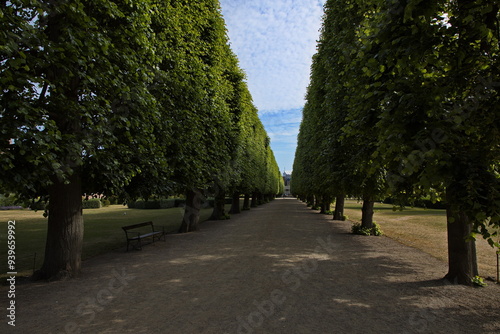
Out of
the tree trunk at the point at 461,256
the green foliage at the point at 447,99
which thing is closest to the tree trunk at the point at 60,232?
the green foliage at the point at 447,99

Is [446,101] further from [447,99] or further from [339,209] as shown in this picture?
[339,209]

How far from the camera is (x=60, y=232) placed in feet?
22.7

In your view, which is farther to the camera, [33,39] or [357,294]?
[357,294]

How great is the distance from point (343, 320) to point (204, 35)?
14.0 m

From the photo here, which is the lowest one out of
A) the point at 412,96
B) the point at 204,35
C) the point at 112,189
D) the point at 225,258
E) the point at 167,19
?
the point at 225,258

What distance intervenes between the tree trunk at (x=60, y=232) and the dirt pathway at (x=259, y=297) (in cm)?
46

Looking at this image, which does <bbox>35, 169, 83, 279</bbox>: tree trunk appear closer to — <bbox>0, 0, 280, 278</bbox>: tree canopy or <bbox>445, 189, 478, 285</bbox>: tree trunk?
<bbox>0, 0, 280, 278</bbox>: tree canopy

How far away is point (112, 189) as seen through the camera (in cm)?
719

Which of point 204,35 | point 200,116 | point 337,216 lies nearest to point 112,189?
point 200,116

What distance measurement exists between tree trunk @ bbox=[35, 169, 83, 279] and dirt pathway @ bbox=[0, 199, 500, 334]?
46 cm

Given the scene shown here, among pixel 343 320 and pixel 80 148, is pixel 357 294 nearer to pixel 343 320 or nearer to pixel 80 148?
pixel 343 320

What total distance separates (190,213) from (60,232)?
9.09 metres

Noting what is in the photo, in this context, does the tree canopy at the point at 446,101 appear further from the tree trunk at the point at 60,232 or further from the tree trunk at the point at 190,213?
the tree trunk at the point at 190,213

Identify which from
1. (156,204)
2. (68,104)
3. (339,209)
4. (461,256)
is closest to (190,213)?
(68,104)
